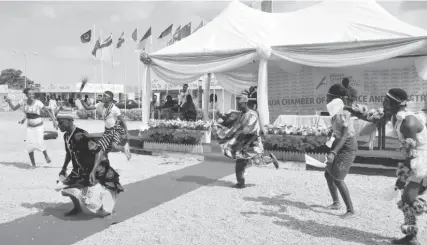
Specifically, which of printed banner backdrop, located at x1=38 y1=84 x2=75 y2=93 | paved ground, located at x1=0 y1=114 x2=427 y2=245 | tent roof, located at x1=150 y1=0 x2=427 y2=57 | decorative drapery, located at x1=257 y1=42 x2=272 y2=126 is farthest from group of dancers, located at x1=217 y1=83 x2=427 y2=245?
printed banner backdrop, located at x1=38 y1=84 x2=75 y2=93

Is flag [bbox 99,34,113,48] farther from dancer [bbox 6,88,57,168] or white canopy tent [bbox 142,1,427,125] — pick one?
dancer [bbox 6,88,57,168]

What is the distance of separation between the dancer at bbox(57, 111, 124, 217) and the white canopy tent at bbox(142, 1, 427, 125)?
231 inches

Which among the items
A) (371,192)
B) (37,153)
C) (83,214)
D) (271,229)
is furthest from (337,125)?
(37,153)

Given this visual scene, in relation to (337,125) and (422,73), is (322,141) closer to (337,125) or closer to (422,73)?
(422,73)

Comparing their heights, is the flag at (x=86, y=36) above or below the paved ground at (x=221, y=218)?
above

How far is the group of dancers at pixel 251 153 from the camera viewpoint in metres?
3.83

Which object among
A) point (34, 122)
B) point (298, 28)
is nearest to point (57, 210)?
point (34, 122)

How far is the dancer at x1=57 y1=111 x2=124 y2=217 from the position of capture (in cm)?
482

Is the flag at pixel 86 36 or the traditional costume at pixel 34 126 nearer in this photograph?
the traditional costume at pixel 34 126

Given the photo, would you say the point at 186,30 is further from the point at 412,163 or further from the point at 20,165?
the point at 412,163

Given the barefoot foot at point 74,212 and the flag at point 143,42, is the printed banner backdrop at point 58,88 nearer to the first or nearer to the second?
the flag at point 143,42

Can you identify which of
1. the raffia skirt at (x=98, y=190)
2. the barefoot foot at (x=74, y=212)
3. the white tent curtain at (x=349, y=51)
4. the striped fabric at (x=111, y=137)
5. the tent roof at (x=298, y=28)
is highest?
the tent roof at (x=298, y=28)

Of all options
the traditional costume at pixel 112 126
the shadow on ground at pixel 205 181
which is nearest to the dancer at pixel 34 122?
the traditional costume at pixel 112 126

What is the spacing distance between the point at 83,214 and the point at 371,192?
182 inches
